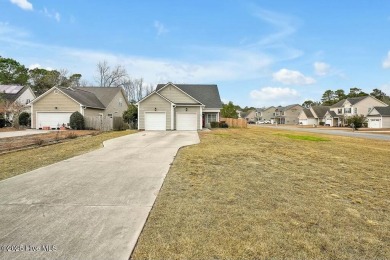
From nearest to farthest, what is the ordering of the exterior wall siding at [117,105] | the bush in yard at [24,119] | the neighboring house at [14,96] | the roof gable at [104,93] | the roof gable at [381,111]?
the bush in yard at [24,119]
the neighboring house at [14,96]
the roof gable at [104,93]
the exterior wall siding at [117,105]
the roof gable at [381,111]

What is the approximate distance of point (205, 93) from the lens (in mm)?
36344

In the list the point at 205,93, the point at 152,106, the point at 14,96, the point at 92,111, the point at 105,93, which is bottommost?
the point at 92,111

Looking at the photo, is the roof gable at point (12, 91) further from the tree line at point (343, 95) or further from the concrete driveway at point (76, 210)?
the tree line at point (343, 95)

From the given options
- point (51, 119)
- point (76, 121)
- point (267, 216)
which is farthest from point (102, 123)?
point (267, 216)

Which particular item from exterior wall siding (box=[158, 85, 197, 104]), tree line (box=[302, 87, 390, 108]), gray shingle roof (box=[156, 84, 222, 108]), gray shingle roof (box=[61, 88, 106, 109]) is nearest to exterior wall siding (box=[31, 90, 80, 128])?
gray shingle roof (box=[61, 88, 106, 109])

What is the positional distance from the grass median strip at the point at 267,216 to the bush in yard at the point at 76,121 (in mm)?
22584

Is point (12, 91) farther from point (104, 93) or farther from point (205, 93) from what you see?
point (205, 93)

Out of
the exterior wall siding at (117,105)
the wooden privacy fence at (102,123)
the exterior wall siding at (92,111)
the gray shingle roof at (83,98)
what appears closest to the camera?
the wooden privacy fence at (102,123)

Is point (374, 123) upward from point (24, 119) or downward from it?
downward

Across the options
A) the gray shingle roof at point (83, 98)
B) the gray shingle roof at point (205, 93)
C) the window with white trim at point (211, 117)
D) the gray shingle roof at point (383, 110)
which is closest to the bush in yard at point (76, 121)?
the gray shingle roof at point (83, 98)

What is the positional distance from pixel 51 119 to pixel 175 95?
14082 mm

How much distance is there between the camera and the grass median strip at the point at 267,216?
3.15m

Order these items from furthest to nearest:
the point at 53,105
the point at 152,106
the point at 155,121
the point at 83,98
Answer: the point at 83,98 < the point at 53,105 < the point at 155,121 < the point at 152,106

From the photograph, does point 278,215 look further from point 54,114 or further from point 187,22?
point 54,114
